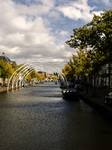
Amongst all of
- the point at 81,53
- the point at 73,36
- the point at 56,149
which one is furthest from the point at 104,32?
the point at 81,53

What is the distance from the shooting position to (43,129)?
960 cm

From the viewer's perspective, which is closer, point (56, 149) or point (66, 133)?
point (56, 149)

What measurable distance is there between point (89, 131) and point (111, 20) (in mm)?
10954

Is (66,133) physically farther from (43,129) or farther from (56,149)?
(56,149)

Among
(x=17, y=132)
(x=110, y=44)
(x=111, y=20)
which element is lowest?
(x=17, y=132)

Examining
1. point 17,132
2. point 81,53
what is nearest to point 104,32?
point 17,132

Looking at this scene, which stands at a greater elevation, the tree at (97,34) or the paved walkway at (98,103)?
the tree at (97,34)

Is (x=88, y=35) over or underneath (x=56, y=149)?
over

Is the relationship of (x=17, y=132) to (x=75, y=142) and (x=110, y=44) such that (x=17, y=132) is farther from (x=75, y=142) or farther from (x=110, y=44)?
(x=110, y=44)

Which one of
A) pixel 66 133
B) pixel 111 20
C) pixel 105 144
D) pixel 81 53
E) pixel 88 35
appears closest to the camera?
pixel 105 144

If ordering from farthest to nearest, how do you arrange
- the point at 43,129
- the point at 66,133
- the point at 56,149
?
the point at 43,129 → the point at 66,133 → the point at 56,149

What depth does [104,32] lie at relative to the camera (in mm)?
17422

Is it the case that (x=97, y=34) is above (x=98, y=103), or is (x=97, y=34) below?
above

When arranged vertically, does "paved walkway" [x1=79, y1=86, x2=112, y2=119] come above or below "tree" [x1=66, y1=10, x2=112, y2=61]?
below
